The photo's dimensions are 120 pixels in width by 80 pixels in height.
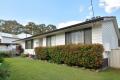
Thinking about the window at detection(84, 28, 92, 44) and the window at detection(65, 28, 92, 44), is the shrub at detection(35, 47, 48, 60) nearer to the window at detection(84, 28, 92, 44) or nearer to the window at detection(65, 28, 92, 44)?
the window at detection(65, 28, 92, 44)

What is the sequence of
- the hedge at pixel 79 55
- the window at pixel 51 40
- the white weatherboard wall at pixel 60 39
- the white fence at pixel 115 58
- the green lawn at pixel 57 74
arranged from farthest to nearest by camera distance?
the window at pixel 51 40
the white weatherboard wall at pixel 60 39
the white fence at pixel 115 58
the hedge at pixel 79 55
the green lawn at pixel 57 74

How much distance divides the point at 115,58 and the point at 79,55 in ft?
8.58

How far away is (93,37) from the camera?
13484 millimetres

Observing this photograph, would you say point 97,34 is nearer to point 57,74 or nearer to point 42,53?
point 57,74

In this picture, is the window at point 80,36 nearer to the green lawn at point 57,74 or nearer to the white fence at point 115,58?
the white fence at point 115,58

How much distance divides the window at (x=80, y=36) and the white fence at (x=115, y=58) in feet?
6.36

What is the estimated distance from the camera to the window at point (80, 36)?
46.0 feet

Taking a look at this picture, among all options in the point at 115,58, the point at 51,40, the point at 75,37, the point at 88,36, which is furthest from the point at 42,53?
the point at 115,58

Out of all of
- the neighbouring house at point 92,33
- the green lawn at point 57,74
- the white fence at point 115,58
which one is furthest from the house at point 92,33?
the green lawn at point 57,74

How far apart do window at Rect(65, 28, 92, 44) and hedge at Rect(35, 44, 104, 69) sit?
1082 mm

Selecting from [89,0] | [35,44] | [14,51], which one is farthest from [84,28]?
[14,51]

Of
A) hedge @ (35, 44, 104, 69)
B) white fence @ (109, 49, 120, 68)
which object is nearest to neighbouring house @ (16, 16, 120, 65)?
white fence @ (109, 49, 120, 68)

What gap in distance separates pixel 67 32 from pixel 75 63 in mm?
3998

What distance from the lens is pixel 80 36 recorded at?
14.6m
